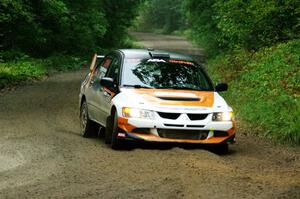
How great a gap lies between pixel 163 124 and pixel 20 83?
48.0 ft

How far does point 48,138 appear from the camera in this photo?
12633mm

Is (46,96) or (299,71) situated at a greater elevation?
(299,71)

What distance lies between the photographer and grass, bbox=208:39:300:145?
13719 mm

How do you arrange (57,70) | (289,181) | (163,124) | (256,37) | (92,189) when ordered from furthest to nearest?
(57,70)
(256,37)
(163,124)
(289,181)
(92,189)

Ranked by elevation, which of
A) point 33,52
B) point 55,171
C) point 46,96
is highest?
point 55,171

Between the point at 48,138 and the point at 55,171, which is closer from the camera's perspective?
the point at 55,171

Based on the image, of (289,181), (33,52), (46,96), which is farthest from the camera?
(33,52)

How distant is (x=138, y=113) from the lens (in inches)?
424

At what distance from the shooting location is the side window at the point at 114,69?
12192 millimetres

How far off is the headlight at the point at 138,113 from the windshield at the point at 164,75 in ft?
2.97

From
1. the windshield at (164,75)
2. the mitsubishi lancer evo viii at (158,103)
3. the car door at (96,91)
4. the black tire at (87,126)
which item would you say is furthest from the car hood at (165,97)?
the black tire at (87,126)

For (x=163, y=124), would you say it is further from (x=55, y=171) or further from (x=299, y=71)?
(x=299, y=71)

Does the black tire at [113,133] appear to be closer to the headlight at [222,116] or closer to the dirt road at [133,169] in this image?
the dirt road at [133,169]

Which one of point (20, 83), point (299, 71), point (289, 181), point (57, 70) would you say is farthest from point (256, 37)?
point (289, 181)
